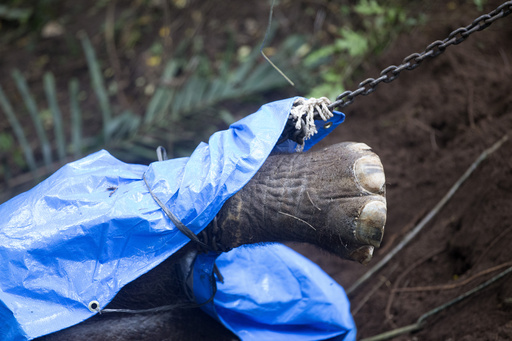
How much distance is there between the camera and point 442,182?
274 centimetres

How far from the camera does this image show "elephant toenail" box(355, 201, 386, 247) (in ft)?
4.62

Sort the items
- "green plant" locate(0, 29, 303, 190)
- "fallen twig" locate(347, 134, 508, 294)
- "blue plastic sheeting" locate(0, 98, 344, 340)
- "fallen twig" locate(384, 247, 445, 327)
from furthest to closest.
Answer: "green plant" locate(0, 29, 303, 190) < "fallen twig" locate(347, 134, 508, 294) < "fallen twig" locate(384, 247, 445, 327) < "blue plastic sheeting" locate(0, 98, 344, 340)

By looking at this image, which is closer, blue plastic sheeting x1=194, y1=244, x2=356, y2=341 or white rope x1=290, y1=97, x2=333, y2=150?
white rope x1=290, y1=97, x2=333, y2=150

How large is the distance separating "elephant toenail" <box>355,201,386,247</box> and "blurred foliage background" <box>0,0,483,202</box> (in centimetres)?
190

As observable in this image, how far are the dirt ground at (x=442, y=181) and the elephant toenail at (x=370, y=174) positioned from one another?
56 centimetres

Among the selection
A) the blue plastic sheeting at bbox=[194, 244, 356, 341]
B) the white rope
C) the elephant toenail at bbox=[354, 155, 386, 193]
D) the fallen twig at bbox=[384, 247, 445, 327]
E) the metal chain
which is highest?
the metal chain

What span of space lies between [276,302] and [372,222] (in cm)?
90

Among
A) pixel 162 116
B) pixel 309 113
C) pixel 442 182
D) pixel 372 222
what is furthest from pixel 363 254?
pixel 162 116

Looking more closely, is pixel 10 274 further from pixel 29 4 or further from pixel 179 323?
pixel 29 4

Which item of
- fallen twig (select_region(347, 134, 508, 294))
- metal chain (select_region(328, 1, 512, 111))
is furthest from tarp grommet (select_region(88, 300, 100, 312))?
fallen twig (select_region(347, 134, 508, 294))

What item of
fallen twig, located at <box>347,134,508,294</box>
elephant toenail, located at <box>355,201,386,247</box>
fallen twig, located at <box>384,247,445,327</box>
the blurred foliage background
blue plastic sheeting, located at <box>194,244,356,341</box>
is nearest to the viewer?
elephant toenail, located at <box>355,201,386,247</box>

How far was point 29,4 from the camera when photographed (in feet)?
16.7

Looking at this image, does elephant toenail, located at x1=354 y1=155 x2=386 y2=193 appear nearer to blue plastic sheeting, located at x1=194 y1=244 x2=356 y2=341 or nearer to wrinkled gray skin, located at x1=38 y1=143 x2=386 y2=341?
wrinkled gray skin, located at x1=38 y1=143 x2=386 y2=341

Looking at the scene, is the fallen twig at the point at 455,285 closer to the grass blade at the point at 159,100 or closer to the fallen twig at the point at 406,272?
the fallen twig at the point at 406,272
